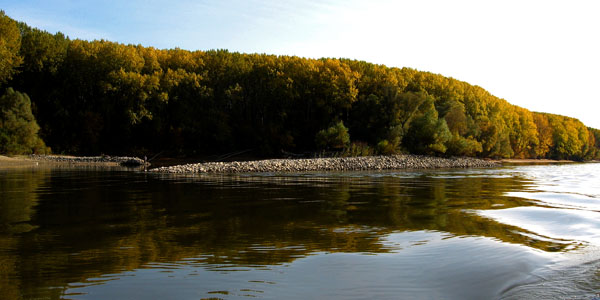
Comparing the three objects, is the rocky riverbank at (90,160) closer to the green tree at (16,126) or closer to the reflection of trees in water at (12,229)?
the green tree at (16,126)

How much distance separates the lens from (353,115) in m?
64.8

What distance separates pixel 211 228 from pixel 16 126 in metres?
49.9

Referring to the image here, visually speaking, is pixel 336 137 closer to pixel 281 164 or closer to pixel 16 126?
pixel 281 164

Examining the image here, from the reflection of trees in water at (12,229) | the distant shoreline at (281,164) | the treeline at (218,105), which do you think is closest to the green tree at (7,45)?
the treeline at (218,105)

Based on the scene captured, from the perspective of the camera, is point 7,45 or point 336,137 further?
point 336,137

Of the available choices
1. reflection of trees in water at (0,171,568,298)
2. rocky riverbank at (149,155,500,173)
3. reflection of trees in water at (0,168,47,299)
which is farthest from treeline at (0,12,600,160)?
reflection of trees in water at (0,168,47,299)

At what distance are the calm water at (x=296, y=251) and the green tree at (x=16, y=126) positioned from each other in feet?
139

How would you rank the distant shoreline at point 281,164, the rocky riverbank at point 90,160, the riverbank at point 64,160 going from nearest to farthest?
the distant shoreline at point 281,164 < the riverbank at point 64,160 < the rocky riverbank at point 90,160

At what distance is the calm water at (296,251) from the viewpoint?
15.3ft

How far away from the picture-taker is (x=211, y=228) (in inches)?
329

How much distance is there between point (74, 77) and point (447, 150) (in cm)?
5449

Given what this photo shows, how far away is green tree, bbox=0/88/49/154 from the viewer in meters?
46.8

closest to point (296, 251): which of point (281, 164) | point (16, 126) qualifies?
point (281, 164)

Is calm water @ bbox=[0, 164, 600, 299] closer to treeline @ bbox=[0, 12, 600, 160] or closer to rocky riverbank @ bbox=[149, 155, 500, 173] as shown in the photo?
rocky riverbank @ bbox=[149, 155, 500, 173]
